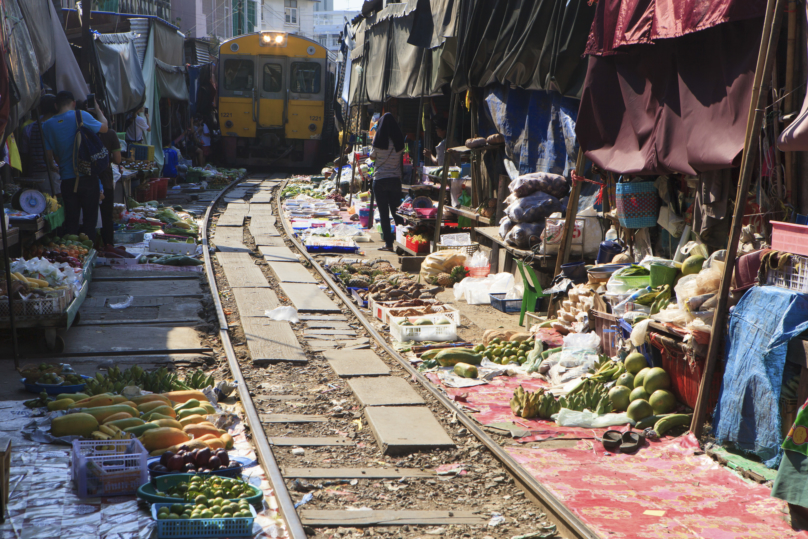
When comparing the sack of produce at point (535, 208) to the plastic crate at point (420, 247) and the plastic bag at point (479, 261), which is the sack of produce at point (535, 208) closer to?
the plastic bag at point (479, 261)

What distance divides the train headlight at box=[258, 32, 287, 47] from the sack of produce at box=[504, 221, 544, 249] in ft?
52.1

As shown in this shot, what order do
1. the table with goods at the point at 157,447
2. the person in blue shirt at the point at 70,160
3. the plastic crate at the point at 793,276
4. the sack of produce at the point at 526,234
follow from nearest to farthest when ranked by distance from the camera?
the table with goods at the point at 157,447, the plastic crate at the point at 793,276, the sack of produce at the point at 526,234, the person in blue shirt at the point at 70,160

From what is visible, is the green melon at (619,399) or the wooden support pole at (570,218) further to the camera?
the wooden support pole at (570,218)

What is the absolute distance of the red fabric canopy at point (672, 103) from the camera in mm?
5008

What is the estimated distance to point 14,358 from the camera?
239 inches

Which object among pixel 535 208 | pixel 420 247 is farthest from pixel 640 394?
pixel 420 247

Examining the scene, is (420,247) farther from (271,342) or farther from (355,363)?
(355,363)

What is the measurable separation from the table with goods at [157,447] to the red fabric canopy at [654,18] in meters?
3.90

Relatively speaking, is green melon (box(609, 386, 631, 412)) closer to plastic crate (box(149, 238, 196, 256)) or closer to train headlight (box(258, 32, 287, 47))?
plastic crate (box(149, 238, 196, 256))

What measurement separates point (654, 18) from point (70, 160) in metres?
6.70

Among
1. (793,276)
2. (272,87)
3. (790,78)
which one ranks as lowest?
(793,276)

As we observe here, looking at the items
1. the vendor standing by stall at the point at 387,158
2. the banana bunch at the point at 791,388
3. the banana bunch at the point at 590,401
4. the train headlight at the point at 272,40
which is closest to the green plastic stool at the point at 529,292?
the banana bunch at the point at 590,401

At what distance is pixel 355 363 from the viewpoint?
6508mm

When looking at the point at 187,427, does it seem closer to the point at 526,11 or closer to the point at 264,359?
the point at 264,359
